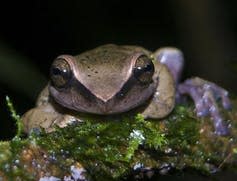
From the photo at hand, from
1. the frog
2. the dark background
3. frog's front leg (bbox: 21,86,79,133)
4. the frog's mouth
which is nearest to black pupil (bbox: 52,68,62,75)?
the frog

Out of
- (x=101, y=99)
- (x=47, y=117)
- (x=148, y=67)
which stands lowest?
(x=47, y=117)

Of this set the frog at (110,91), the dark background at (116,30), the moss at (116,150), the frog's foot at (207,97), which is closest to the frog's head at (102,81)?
the frog at (110,91)

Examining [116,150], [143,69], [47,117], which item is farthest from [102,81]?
[47,117]

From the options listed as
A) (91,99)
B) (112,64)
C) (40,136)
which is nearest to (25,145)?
(40,136)

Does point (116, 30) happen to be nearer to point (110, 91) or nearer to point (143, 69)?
point (143, 69)

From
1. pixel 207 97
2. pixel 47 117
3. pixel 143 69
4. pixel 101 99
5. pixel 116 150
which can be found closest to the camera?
pixel 116 150

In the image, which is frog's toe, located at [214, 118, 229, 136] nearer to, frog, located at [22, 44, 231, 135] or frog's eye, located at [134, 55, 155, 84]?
frog, located at [22, 44, 231, 135]

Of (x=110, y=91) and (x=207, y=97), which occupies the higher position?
(x=110, y=91)

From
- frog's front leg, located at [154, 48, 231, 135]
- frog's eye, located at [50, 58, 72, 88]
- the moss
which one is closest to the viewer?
the moss
